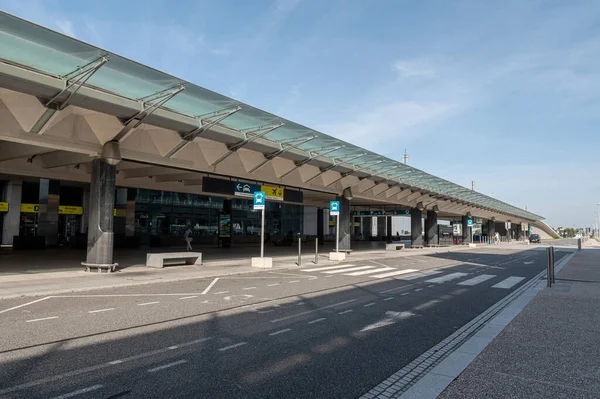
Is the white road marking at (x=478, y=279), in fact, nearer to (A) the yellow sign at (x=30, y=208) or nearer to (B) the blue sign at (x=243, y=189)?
(B) the blue sign at (x=243, y=189)

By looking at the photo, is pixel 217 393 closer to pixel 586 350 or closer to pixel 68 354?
pixel 68 354

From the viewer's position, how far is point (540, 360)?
18.4 feet

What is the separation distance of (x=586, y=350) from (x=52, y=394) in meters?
Result: 6.96

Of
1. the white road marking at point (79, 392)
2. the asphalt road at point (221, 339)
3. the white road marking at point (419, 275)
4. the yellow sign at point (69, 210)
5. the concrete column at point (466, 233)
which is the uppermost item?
the yellow sign at point (69, 210)

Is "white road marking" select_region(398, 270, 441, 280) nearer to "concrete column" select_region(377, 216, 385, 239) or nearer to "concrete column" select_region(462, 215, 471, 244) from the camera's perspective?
"concrete column" select_region(462, 215, 471, 244)

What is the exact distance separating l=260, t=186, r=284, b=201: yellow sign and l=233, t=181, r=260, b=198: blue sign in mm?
441

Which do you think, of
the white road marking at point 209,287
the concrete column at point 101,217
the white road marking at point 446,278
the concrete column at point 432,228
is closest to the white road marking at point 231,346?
the white road marking at point 209,287

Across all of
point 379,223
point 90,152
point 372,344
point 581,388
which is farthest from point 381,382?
point 379,223

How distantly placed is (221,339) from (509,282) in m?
12.4

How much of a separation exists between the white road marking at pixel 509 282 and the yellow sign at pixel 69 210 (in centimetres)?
2990

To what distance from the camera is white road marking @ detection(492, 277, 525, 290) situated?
1410 cm

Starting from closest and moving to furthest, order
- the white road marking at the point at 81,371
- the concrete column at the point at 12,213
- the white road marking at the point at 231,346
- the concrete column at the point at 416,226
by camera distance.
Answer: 1. the white road marking at the point at 81,371
2. the white road marking at the point at 231,346
3. the concrete column at the point at 12,213
4. the concrete column at the point at 416,226

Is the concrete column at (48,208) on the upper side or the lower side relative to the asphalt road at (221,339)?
upper

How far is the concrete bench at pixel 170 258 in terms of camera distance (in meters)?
17.8
